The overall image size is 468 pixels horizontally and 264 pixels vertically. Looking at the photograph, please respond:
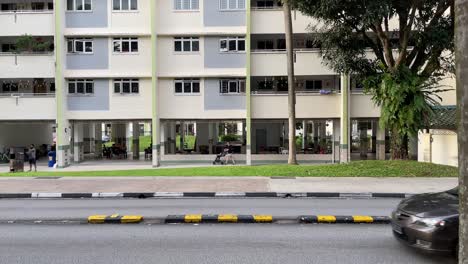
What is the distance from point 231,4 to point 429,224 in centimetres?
2504

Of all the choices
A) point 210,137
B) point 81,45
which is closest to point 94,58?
point 81,45

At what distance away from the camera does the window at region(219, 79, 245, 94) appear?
2964cm

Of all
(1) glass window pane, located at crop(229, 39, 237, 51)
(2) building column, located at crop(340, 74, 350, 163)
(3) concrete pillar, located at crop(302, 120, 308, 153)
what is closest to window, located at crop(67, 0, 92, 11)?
(1) glass window pane, located at crop(229, 39, 237, 51)

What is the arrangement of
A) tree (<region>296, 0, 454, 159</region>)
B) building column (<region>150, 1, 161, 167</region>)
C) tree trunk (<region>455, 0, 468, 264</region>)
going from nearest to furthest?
tree trunk (<region>455, 0, 468, 264</region>)
tree (<region>296, 0, 454, 159</region>)
building column (<region>150, 1, 161, 167</region>)

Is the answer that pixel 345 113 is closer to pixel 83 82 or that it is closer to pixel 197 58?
pixel 197 58

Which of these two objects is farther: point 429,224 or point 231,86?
point 231,86

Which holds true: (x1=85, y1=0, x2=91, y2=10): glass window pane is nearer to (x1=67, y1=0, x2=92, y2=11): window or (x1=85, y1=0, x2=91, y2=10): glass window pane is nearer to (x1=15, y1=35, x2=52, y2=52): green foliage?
(x1=67, y1=0, x2=92, y2=11): window

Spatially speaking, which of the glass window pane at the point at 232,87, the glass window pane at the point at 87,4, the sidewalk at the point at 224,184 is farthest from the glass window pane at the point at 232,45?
the sidewalk at the point at 224,184

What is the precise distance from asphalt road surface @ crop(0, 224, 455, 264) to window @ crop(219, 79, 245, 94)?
20.5m

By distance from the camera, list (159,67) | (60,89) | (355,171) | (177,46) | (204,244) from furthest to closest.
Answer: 1. (177,46)
2. (159,67)
3. (60,89)
4. (355,171)
5. (204,244)

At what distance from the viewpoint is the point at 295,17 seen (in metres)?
29.1

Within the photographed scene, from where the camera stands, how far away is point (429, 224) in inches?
264

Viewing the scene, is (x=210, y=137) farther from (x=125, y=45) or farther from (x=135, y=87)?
(x=125, y=45)

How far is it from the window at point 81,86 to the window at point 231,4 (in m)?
10.4
